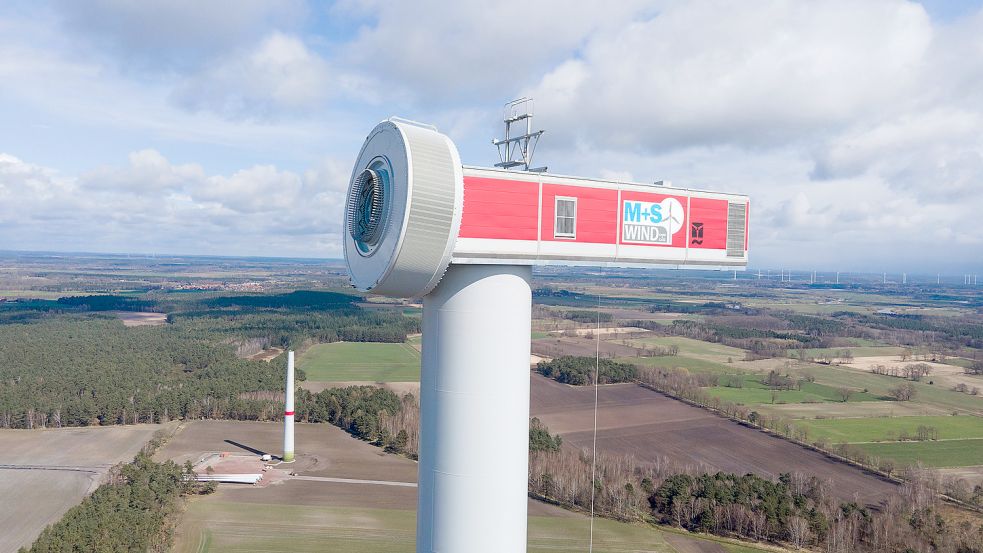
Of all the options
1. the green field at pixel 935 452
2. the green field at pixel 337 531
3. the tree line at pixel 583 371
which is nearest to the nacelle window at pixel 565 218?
the green field at pixel 337 531

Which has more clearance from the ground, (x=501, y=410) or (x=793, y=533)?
(x=501, y=410)

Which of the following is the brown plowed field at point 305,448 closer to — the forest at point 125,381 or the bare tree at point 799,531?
the forest at point 125,381

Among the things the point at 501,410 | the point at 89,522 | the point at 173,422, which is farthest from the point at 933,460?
the point at 173,422

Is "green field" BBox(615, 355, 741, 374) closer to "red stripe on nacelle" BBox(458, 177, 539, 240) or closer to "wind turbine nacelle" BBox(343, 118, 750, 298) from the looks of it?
"wind turbine nacelle" BBox(343, 118, 750, 298)

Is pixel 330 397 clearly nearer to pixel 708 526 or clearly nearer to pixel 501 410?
pixel 708 526

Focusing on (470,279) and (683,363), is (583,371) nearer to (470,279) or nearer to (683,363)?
(683,363)

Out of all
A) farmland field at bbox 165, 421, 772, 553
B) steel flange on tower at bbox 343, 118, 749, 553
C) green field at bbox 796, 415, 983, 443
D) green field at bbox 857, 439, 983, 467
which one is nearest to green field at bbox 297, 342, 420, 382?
farmland field at bbox 165, 421, 772, 553
